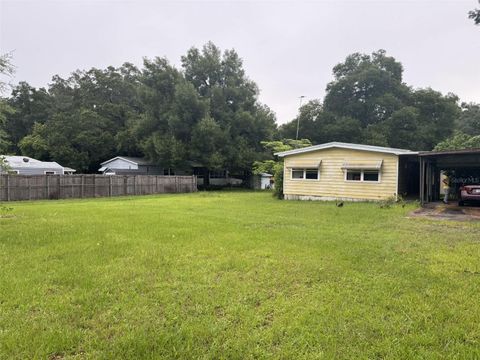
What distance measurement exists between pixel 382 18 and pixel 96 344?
49.7 feet

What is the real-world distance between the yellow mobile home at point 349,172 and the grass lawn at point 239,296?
8.27 meters

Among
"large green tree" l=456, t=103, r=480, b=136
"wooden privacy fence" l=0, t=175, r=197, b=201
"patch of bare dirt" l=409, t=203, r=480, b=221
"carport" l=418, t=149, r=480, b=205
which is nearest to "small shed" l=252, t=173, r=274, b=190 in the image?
"wooden privacy fence" l=0, t=175, r=197, b=201

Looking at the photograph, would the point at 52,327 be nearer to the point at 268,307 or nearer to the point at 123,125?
the point at 268,307

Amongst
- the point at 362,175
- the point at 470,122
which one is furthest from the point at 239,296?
the point at 470,122

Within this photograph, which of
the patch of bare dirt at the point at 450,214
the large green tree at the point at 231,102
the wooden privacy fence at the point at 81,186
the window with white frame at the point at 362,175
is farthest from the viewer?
the large green tree at the point at 231,102

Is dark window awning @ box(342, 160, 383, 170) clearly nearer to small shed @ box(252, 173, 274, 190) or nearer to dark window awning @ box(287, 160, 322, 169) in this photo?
dark window awning @ box(287, 160, 322, 169)

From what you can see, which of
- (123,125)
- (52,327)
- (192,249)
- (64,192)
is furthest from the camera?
(123,125)

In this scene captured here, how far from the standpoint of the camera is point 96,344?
104 inches

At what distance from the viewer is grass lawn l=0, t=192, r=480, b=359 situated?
2609mm

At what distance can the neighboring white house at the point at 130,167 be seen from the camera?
99.5ft

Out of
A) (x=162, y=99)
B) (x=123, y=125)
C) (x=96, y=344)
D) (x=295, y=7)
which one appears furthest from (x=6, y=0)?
(x=123, y=125)

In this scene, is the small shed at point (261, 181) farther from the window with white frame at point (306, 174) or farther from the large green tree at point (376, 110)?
the window with white frame at point (306, 174)

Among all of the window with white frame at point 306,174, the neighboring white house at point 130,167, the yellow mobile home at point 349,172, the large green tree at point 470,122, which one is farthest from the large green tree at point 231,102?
the large green tree at point 470,122

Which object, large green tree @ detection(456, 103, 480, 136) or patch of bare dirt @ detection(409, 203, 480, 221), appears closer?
patch of bare dirt @ detection(409, 203, 480, 221)
